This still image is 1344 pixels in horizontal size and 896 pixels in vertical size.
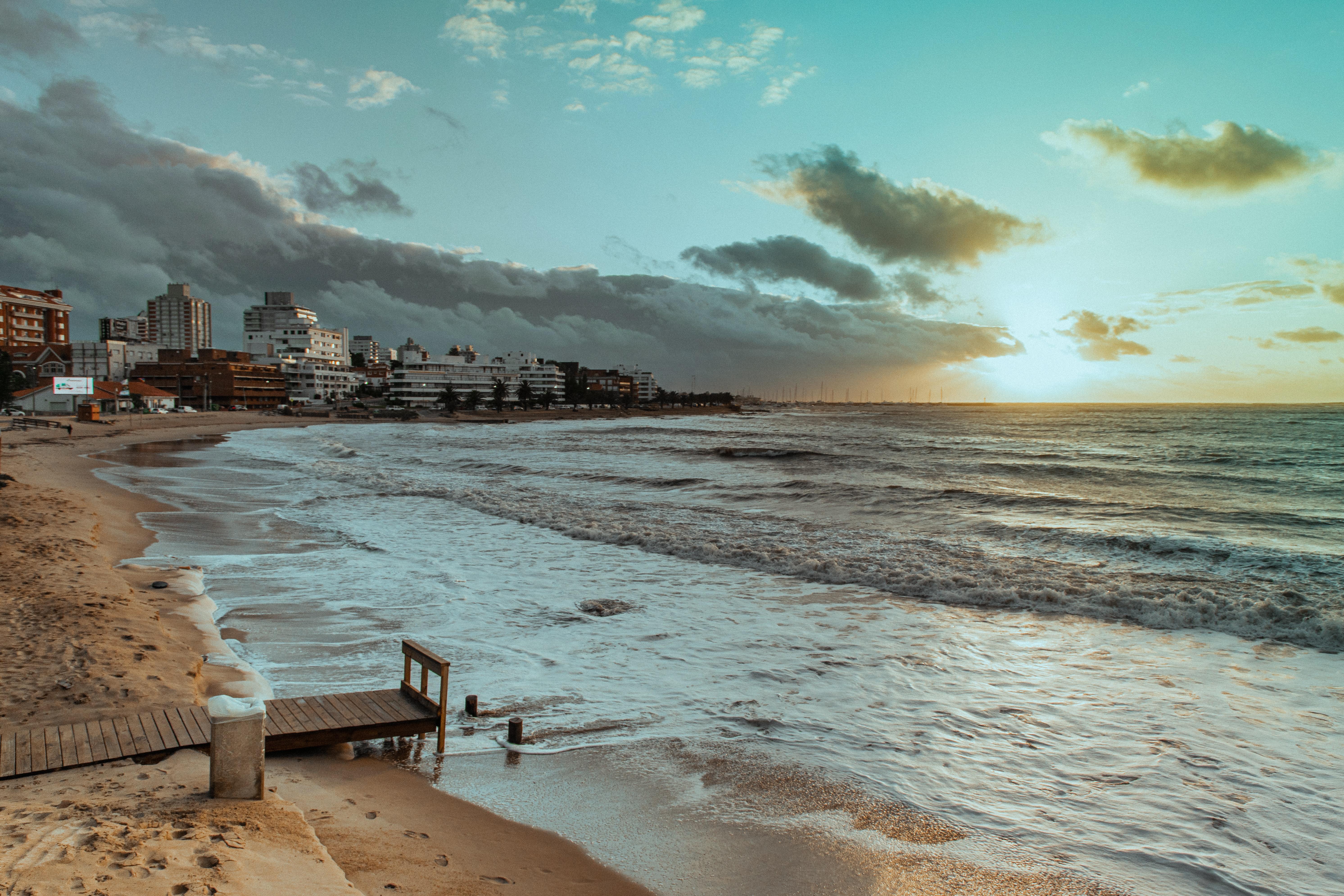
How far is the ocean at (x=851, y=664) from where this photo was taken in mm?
5395

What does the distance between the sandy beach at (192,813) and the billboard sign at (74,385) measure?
8307 centimetres

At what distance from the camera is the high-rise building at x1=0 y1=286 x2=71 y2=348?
107 metres

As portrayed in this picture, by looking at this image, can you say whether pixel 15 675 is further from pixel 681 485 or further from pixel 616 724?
pixel 681 485

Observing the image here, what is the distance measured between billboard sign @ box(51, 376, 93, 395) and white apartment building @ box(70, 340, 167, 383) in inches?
1329

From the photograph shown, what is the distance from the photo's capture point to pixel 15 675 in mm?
Answer: 6957

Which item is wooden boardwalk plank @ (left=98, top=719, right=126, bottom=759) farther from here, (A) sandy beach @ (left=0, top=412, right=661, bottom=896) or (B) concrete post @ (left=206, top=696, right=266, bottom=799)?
(B) concrete post @ (left=206, top=696, right=266, bottom=799)

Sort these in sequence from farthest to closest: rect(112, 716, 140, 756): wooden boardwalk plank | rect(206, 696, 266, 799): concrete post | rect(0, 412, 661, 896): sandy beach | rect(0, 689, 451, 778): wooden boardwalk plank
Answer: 1. rect(112, 716, 140, 756): wooden boardwalk plank
2. rect(0, 689, 451, 778): wooden boardwalk plank
3. rect(206, 696, 266, 799): concrete post
4. rect(0, 412, 661, 896): sandy beach

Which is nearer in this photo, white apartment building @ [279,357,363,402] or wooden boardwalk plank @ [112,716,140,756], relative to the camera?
wooden boardwalk plank @ [112,716,140,756]

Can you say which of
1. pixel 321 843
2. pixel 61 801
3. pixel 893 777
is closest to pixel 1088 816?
pixel 893 777

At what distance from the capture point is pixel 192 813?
4.45 m

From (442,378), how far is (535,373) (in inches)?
1322

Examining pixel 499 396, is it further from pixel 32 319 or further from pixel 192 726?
pixel 192 726

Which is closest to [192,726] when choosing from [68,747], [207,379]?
[68,747]

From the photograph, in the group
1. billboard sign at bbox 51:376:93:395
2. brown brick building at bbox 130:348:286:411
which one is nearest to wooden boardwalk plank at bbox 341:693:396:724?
billboard sign at bbox 51:376:93:395
